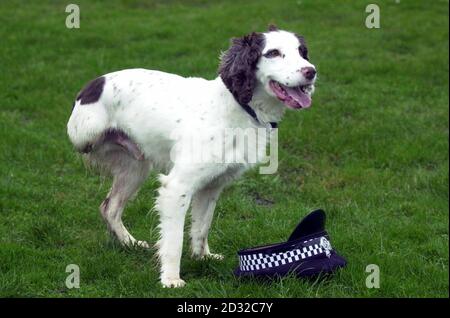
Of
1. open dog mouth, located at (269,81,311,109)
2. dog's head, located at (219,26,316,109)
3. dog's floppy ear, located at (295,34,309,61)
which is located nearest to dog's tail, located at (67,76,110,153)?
dog's head, located at (219,26,316,109)

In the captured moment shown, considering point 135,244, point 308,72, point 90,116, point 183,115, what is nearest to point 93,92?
point 90,116

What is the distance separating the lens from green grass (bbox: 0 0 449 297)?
15.8ft

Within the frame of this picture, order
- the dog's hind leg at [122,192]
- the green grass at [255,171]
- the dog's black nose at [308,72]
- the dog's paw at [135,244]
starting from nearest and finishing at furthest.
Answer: the dog's black nose at [308,72] < the green grass at [255,171] < the dog's paw at [135,244] < the dog's hind leg at [122,192]

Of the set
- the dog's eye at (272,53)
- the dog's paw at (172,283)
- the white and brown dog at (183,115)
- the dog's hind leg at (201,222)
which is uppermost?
the dog's eye at (272,53)

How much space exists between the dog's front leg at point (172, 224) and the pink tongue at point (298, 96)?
0.81 meters

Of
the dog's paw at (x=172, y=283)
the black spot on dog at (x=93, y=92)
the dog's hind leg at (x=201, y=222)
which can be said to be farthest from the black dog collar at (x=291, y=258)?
the black spot on dog at (x=93, y=92)

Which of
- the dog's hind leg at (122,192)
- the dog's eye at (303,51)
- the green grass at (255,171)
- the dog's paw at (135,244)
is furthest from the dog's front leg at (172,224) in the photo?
the dog's eye at (303,51)

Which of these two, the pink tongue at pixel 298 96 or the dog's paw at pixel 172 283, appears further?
the dog's paw at pixel 172 283

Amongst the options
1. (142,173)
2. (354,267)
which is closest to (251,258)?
(354,267)

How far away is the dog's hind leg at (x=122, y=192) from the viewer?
5344 mm

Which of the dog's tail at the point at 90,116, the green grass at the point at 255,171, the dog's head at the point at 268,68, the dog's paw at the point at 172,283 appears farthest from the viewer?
the dog's tail at the point at 90,116

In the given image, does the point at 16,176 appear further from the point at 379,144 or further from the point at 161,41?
the point at 161,41

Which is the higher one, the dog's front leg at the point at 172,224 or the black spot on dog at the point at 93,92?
the black spot on dog at the point at 93,92

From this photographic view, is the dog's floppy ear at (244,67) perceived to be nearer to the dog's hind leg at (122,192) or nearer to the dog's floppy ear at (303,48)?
the dog's floppy ear at (303,48)
